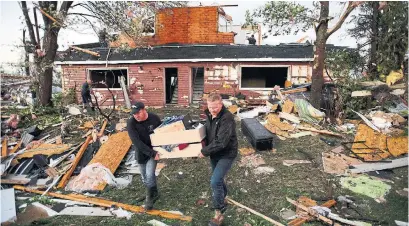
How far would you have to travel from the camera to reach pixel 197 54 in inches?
682

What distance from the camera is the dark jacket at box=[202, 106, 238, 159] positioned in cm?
416

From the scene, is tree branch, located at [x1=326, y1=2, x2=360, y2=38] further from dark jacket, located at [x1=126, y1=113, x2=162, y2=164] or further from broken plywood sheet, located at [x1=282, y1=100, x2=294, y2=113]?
dark jacket, located at [x1=126, y1=113, x2=162, y2=164]

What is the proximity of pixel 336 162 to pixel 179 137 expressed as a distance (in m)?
4.63

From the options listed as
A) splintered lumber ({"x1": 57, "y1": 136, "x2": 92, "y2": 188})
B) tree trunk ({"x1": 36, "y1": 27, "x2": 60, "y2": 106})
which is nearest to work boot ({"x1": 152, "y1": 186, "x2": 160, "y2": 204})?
splintered lumber ({"x1": 57, "y1": 136, "x2": 92, "y2": 188})

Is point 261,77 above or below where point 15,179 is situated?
above

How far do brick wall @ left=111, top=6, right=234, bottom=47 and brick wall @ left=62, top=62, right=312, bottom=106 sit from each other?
12.3 ft

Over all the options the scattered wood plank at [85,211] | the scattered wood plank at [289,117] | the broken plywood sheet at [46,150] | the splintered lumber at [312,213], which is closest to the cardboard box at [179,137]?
the scattered wood plank at [85,211]

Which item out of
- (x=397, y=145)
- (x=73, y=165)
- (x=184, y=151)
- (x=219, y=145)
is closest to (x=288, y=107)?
(x=397, y=145)

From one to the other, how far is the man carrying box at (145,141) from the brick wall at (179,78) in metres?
12.9

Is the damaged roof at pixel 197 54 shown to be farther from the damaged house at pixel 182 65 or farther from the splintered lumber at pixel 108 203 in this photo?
the splintered lumber at pixel 108 203

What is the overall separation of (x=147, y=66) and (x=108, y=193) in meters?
12.9

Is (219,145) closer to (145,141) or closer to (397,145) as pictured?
(145,141)

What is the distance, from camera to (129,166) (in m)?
7.47

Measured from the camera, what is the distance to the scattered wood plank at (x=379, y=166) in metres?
6.63
